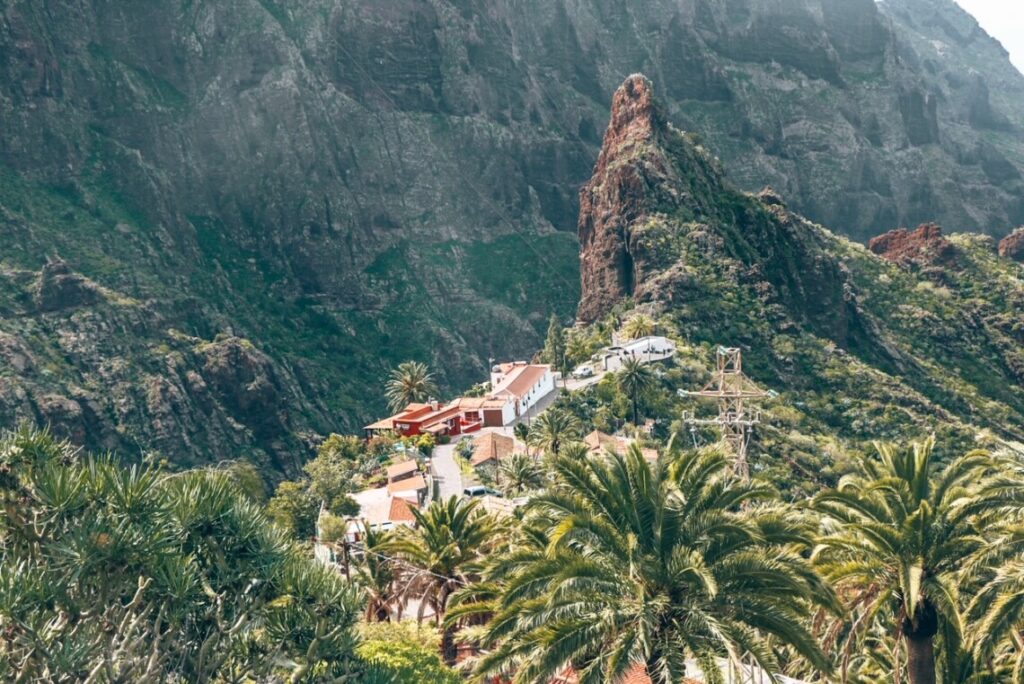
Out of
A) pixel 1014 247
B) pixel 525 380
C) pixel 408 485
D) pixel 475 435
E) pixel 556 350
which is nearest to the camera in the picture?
pixel 408 485

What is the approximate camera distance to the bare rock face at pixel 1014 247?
161 meters

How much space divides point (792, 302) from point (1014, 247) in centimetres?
5783

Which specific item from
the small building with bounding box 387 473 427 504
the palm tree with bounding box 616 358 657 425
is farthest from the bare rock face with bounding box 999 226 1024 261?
the small building with bounding box 387 473 427 504

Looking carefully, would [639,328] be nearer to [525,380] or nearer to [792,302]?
[525,380]

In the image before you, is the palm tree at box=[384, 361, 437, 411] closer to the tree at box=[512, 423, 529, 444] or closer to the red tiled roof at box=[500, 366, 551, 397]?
the red tiled roof at box=[500, 366, 551, 397]

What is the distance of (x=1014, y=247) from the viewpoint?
16212 centimetres

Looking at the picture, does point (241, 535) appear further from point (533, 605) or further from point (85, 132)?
point (85, 132)

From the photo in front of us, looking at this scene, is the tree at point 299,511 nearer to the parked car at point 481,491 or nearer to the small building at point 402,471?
the small building at point 402,471

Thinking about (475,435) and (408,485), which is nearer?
(408,485)

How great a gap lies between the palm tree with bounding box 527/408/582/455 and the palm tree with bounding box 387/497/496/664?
1490 inches

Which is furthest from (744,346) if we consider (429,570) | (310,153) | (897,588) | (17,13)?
(17,13)

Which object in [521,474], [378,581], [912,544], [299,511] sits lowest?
[299,511]

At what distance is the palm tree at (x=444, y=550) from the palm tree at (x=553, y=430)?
37846 mm

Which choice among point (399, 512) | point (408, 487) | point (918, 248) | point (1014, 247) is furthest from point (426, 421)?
point (1014, 247)
